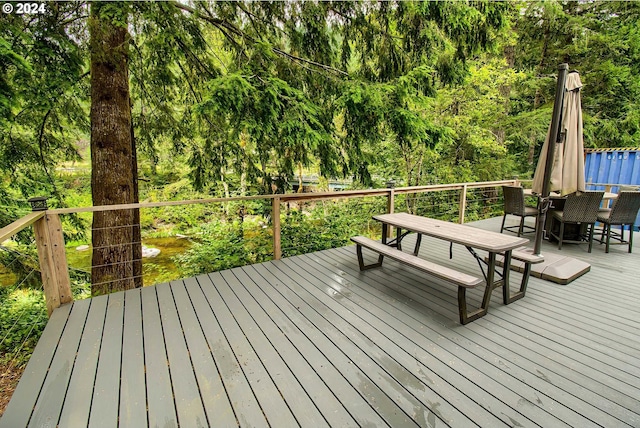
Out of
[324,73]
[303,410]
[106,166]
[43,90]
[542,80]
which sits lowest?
[303,410]

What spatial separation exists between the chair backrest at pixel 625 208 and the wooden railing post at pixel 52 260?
256 inches

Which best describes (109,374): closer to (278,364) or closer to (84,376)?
(84,376)

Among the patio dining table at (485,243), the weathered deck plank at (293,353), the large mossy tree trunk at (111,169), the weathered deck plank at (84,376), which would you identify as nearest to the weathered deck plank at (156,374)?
the weathered deck plank at (84,376)

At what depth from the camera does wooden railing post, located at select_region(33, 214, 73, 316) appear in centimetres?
245

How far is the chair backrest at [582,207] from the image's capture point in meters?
3.91

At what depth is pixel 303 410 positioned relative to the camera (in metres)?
1.54

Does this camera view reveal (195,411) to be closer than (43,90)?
Yes

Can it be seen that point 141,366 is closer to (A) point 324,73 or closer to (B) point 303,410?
(B) point 303,410

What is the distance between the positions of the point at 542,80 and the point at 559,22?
1460 millimetres

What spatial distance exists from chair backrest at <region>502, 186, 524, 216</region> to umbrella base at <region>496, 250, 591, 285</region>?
1.19 metres

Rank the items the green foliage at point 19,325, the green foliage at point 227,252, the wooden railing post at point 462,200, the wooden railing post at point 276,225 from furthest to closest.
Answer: the wooden railing post at point 462,200
the green foliage at point 227,252
the wooden railing post at point 276,225
the green foliage at point 19,325

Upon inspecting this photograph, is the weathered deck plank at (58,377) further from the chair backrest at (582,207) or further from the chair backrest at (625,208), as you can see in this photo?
the chair backrest at (625,208)

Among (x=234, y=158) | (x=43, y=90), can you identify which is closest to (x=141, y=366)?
(x=43, y=90)

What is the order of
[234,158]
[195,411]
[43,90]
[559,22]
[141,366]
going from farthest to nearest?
[559,22], [234,158], [43,90], [141,366], [195,411]
